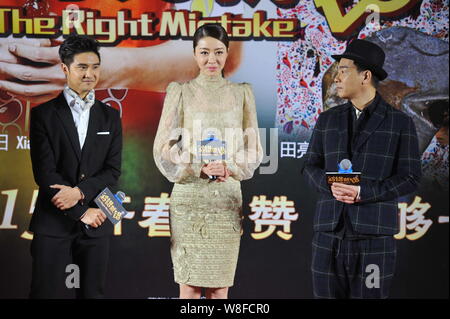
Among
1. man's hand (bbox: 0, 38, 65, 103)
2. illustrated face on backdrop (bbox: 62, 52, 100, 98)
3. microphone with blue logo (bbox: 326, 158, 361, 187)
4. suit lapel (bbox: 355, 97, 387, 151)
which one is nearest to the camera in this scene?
microphone with blue logo (bbox: 326, 158, 361, 187)

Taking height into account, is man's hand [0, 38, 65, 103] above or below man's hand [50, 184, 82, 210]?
above

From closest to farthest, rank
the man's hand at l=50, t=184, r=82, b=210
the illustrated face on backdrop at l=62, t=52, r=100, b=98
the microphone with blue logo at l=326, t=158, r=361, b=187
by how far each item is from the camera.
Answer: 1. the microphone with blue logo at l=326, t=158, r=361, b=187
2. the man's hand at l=50, t=184, r=82, b=210
3. the illustrated face on backdrop at l=62, t=52, r=100, b=98

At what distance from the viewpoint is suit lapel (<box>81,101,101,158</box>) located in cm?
434

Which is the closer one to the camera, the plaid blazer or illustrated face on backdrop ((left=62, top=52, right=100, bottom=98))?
the plaid blazer

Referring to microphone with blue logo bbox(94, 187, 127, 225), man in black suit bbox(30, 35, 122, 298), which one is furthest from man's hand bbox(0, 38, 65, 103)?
microphone with blue logo bbox(94, 187, 127, 225)

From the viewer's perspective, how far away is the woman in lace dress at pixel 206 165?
14.5ft

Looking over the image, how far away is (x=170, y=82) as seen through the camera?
14.9 feet

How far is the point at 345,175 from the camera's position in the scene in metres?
4.04

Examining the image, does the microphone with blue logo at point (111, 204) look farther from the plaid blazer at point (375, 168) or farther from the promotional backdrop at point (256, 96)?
the plaid blazer at point (375, 168)

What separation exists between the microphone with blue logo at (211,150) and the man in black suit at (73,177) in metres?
0.56

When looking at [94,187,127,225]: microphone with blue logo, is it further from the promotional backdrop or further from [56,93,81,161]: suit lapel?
[56,93,81,161]: suit lapel

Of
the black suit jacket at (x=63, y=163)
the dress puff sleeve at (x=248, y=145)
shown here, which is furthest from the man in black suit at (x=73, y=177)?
the dress puff sleeve at (x=248, y=145)

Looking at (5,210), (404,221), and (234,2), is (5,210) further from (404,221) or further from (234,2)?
(404,221)
